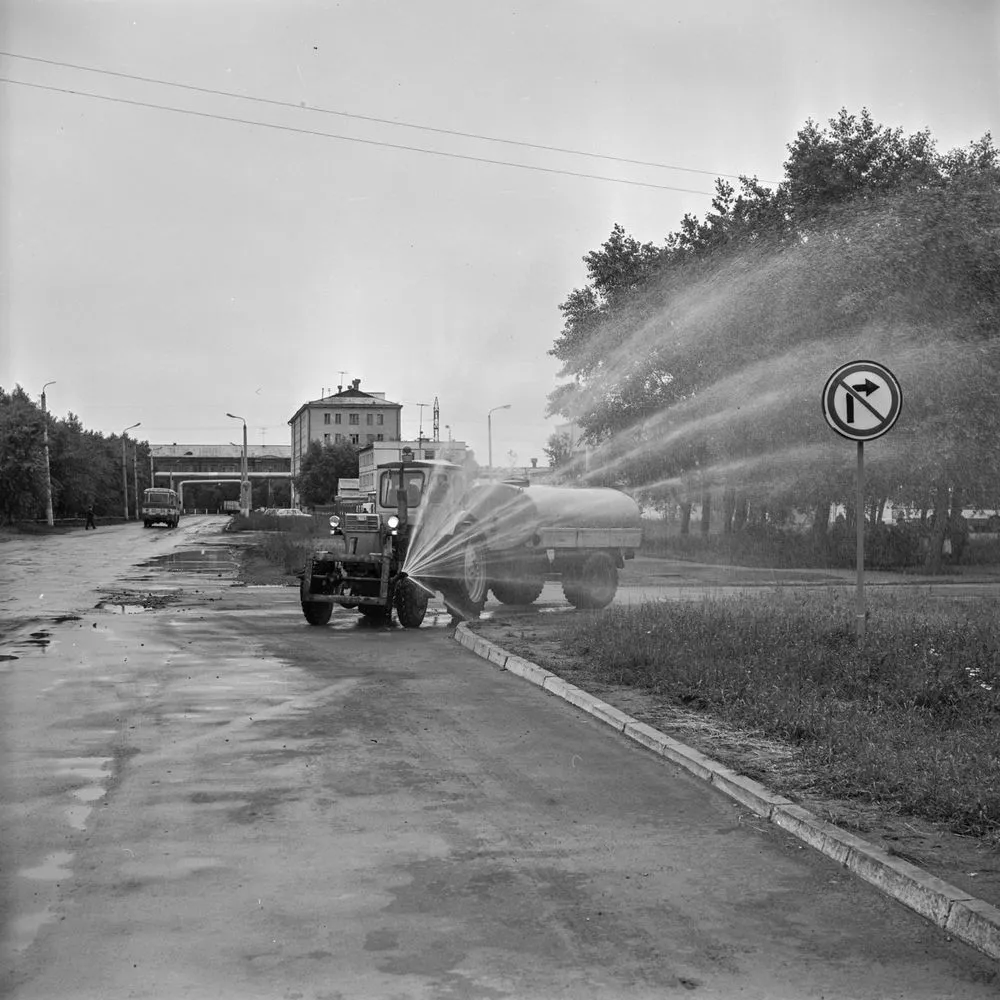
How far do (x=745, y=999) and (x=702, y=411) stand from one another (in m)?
31.5

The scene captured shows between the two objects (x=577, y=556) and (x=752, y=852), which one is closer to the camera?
(x=752, y=852)

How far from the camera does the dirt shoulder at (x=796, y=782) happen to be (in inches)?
205

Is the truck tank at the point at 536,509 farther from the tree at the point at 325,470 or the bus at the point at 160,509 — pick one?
the tree at the point at 325,470

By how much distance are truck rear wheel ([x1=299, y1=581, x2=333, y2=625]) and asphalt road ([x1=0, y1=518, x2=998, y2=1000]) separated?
593cm

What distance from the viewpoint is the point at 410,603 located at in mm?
15984

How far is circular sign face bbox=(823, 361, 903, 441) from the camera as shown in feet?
36.8

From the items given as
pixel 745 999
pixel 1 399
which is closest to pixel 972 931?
pixel 745 999

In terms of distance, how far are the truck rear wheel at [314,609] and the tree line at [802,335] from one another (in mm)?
16538

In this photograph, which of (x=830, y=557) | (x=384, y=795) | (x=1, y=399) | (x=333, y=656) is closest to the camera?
(x=384, y=795)

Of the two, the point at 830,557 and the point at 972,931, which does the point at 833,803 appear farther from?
the point at 830,557

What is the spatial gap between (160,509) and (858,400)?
64.5 meters

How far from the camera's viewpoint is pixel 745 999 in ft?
13.3

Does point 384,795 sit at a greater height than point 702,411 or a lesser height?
lesser

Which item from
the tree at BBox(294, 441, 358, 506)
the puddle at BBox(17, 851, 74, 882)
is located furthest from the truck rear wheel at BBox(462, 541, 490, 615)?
the tree at BBox(294, 441, 358, 506)
